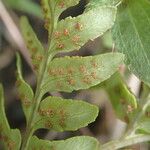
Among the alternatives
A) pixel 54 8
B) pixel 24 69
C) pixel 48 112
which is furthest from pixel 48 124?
pixel 24 69

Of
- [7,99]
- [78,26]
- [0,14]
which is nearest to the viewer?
[78,26]

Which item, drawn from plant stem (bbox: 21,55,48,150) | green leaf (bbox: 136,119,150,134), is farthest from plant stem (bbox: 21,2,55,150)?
green leaf (bbox: 136,119,150,134)

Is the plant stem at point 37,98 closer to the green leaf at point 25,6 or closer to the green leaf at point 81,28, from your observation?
the green leaf at point 81,28

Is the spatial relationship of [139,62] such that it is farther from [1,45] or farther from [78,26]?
[1,45]

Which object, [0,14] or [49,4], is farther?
[0,14]

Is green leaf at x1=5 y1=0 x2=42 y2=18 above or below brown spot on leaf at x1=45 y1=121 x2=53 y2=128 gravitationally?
below

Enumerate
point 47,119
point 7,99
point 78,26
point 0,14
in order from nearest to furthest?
1. point 78,26
2. point 47,119
3. point 0,14
4. point 7,99

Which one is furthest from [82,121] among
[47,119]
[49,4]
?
[49,4]

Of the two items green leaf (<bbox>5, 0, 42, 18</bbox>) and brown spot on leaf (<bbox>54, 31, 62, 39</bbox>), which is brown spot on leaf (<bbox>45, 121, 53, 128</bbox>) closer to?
brown spot on leaf (<bbox>54, 31, 62, 39</bbox>)
